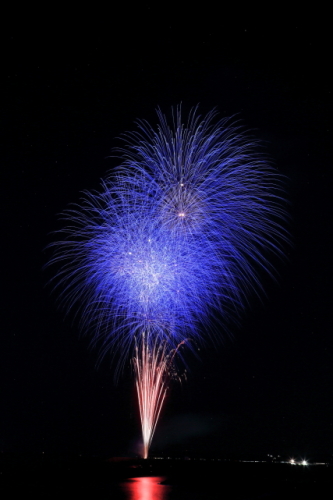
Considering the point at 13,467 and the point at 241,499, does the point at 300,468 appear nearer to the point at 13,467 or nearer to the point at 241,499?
the point at 241,499

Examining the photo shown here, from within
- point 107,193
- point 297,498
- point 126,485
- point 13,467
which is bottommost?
point 297,498

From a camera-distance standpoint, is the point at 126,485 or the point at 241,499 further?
the point at 126,485

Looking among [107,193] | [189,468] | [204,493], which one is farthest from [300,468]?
[107,193]

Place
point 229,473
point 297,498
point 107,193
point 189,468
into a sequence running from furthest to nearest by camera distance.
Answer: point 189,468 < point 229,473 < point 107,193 < point 297,498

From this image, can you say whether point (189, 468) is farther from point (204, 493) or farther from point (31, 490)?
point (31, 490)

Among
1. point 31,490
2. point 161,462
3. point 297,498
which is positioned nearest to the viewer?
point 297,498

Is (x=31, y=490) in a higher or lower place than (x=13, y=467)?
lower
